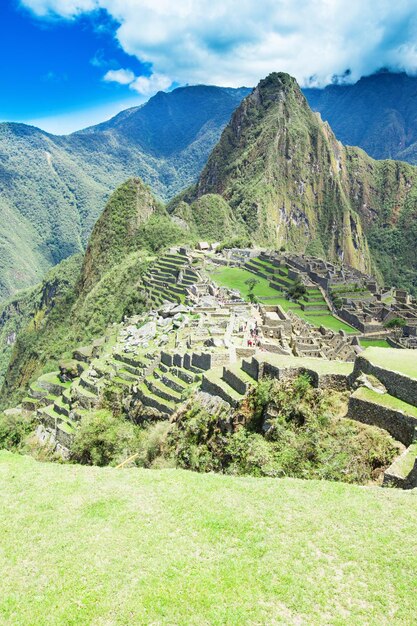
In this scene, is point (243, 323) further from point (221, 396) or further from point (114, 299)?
point (114, 299)

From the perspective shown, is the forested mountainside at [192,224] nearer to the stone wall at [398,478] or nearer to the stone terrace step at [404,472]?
the stone terrace step at [404,472]

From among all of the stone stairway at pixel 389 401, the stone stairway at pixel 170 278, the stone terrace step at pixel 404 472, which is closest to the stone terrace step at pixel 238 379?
the stone stairway at pixel 389 401

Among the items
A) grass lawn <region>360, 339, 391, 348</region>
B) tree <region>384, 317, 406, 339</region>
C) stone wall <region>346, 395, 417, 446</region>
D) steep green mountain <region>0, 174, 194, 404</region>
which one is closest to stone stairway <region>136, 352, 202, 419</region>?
stone wall <region>346, 395, 417, 446</region>

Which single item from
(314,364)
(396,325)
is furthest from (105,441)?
(396,325)

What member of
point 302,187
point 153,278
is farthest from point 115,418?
point 302,187

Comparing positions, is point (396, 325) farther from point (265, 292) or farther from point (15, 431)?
point (15, 431)

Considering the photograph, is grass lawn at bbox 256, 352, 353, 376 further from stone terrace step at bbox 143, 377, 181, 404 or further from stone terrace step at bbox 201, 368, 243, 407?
stone terrace step at bbox 143, 377, 181, 404

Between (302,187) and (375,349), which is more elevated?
(302,187)
